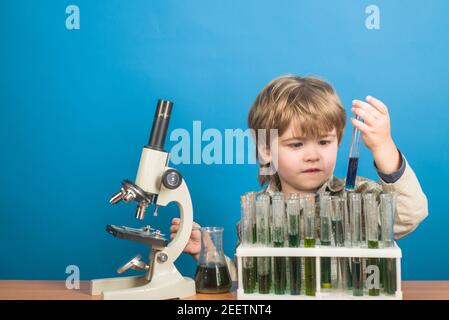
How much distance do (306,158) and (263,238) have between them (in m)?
0.38

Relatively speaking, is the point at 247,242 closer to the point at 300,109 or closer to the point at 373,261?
the point at 373,261

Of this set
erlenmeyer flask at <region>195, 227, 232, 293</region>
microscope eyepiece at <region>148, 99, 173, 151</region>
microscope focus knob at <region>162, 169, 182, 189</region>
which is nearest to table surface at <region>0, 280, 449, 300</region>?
erlenmeyer flask at <region>195, 227, 232, 293</region>

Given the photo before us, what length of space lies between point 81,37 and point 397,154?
1328 millimetres

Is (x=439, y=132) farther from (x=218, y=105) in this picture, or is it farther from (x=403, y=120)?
(x=218, y=105)

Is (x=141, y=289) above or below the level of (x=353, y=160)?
below

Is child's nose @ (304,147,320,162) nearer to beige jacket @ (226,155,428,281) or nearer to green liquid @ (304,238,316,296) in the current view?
beige jacket @ (226,155,428,281)

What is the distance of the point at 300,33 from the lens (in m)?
2.16

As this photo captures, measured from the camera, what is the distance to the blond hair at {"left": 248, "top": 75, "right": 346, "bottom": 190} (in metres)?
1.63

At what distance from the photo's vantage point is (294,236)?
1.26 m

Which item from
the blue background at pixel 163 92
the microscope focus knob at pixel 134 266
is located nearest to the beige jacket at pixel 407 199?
the microscope focus knob at pixel 134 266

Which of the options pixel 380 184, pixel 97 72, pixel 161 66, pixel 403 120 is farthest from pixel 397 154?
pixel 97 72

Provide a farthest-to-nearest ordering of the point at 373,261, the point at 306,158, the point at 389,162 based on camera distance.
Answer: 1. the point at 306,158
2. the point at 389,162
3. the point at 373,261

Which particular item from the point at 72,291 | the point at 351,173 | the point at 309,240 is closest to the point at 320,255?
the point at 309,240

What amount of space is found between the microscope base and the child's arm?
50 centimetres
